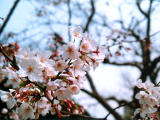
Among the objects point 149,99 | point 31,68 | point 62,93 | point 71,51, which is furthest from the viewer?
point 149,99

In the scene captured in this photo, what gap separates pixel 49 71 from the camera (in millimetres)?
1094

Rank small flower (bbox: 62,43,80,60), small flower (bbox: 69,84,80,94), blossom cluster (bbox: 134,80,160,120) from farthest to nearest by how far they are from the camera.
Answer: blossom cluster (bbox: 134,80,160,120) → small flower (bbox: 69,84,80,94) → small flower (bbox: 62,43,80,60)

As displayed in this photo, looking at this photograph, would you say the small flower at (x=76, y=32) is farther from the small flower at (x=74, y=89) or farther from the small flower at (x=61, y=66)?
the small flower at (x=74, y=89)

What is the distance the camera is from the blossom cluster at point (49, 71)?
101cm

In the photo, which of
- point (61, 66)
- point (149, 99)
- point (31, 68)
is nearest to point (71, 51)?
point (61, 66)

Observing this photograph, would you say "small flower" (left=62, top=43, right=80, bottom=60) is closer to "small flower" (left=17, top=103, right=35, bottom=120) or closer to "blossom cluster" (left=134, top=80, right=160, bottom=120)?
"small flower" (left=17, top=103, right=35, bottom=120)

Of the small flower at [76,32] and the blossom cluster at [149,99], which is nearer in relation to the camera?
the small flower at [76,32]

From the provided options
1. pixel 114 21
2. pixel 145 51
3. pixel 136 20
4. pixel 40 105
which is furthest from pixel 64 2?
pixel 40 105

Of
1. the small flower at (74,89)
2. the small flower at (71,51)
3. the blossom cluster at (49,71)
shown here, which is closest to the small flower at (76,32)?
the blossom cluster at (49,71)

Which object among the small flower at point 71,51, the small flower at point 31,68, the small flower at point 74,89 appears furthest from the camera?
the small flower at point 74,89

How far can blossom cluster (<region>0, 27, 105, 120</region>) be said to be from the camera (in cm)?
101

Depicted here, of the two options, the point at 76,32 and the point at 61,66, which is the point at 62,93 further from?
the point at 76,32

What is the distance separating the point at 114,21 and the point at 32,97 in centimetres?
700

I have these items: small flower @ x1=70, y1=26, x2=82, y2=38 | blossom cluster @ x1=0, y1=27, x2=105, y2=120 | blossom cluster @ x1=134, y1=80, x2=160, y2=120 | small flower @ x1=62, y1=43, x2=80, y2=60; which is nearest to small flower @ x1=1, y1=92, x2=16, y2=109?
blossom cluster @ x1=0, y1=27, x2=105, y2=120
